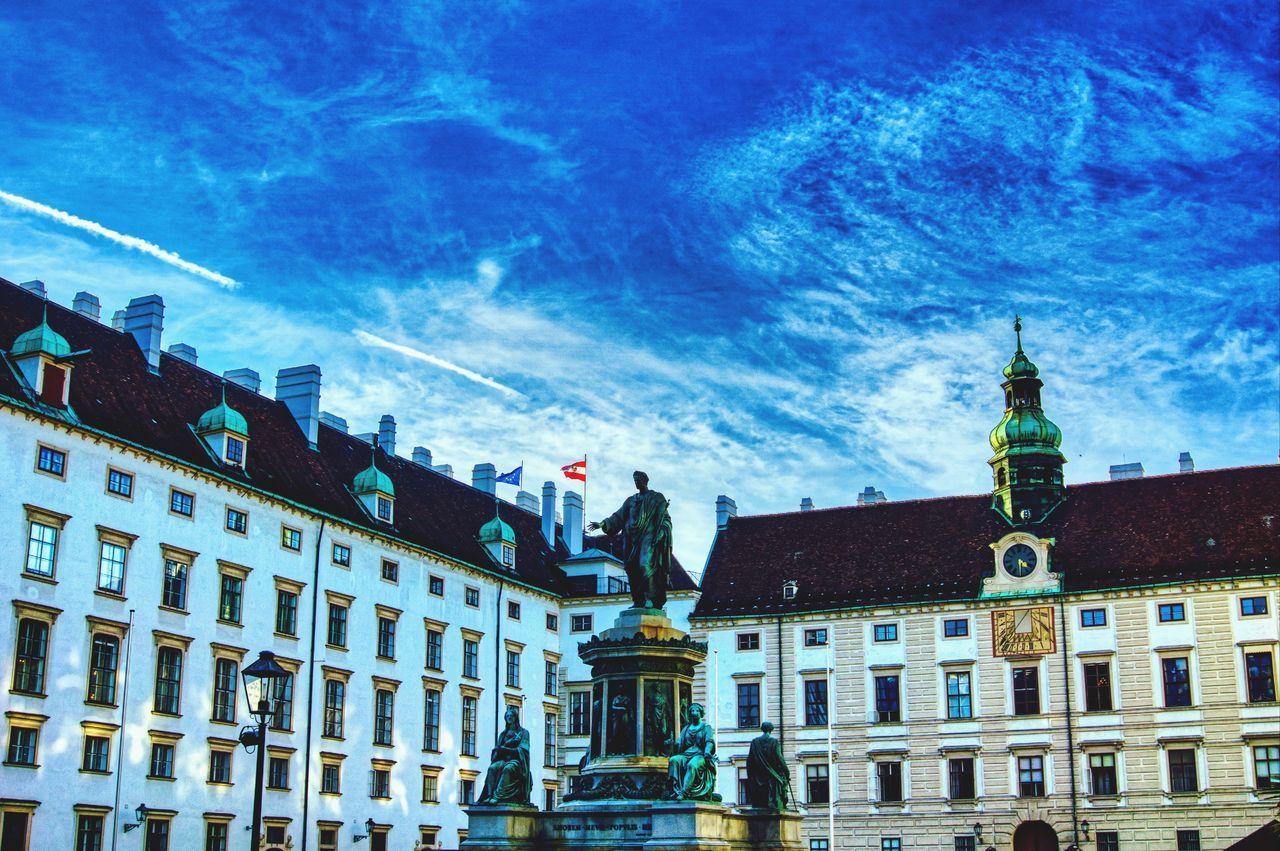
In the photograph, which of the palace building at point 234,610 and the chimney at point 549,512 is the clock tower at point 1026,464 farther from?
the chimney at point 549,512

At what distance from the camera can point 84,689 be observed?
141 feet

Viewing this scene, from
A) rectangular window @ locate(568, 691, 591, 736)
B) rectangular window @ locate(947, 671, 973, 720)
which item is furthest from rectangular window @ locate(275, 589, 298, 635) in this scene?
rectangular window @ locate(947, 671, 973, 720)

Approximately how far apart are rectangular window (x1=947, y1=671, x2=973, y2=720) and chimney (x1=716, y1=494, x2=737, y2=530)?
14.0 metres

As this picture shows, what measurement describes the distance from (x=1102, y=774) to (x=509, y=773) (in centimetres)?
3799

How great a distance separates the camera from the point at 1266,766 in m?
55.4

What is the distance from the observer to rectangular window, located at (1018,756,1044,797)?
2319 inches

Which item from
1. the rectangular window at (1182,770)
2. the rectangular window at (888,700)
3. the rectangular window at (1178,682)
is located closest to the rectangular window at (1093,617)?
the rectangular window at (1178,682)

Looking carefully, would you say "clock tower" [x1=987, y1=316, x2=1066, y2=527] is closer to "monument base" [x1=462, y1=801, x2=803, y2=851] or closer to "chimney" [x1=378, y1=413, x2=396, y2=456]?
"chimney" [x1=378, y1=413, x2=396, y2=456]

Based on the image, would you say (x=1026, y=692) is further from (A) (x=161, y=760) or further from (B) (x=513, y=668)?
(A) (x=161, y=760)

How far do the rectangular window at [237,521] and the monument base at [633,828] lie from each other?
2607cm

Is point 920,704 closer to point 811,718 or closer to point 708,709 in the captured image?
point 811,718

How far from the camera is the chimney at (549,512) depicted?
72.4 metres

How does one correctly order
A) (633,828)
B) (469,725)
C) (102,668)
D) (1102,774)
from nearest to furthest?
1. (633,828)
2. (102,668)
3. (1102,774)
4. (469,725)

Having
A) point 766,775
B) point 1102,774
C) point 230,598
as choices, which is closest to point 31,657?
point 230,598
